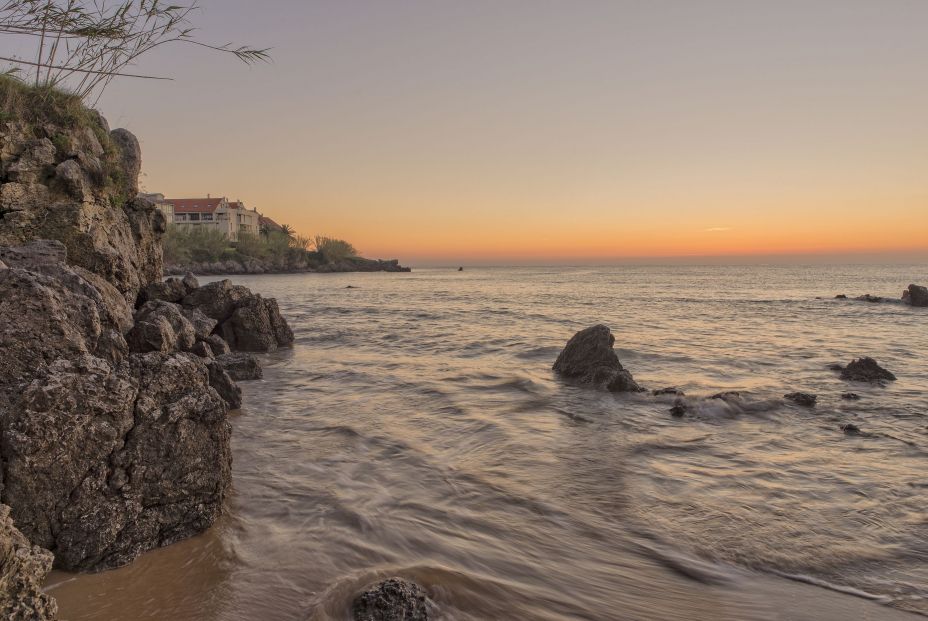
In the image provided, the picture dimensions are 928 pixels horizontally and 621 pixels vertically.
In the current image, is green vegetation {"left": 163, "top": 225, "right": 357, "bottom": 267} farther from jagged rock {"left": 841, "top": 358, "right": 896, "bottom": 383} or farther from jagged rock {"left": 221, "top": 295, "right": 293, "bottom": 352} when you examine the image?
jagged rock {"left": 841, "top": 358, "right": 896, "bottom": 383}

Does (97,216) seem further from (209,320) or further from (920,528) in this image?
(920,528)

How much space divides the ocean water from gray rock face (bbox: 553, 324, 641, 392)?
0.46m

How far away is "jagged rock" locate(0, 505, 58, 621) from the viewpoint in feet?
7.98

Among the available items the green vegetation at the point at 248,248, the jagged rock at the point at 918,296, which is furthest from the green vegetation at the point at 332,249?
the jagged rock at the point at 918,296

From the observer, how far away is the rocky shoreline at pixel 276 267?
76.5 metres

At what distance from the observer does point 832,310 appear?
3095cm

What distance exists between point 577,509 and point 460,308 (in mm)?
27292

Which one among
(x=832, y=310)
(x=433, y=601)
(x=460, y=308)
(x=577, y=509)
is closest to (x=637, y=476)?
(x=577, y=509)

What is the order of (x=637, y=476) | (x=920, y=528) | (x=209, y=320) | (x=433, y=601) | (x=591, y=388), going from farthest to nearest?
1. (x=209, y=320)
2. (x=591, y=388)
3. (x=637, y=476)
4. (x=920, y=528)
5. (x=433, y=601)

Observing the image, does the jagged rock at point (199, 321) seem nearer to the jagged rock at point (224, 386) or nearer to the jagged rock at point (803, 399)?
the jagged rock at point (224, 386)

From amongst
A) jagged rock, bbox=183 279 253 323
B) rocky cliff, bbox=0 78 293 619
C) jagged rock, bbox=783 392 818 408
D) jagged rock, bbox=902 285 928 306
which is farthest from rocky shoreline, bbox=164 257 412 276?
jagged rock, bbox=902 285 928 306

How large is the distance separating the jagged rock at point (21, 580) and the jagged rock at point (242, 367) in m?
8.82

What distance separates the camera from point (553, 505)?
548cm

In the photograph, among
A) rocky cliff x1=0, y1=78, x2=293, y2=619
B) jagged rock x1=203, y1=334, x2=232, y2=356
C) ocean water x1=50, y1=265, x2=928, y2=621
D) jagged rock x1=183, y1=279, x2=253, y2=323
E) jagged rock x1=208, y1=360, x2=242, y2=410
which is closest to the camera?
rocky cliff x1=0, y1=78, x2=293, y2=619
